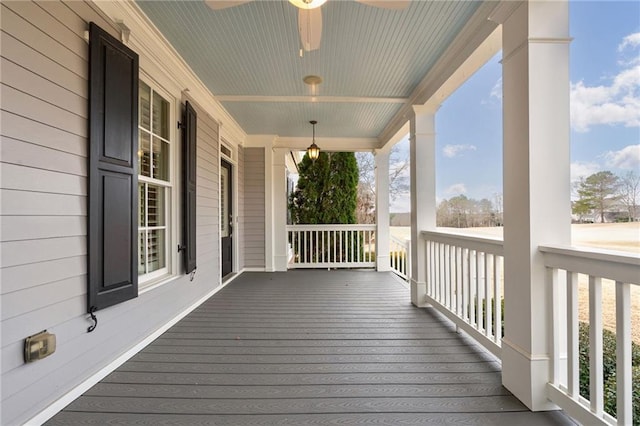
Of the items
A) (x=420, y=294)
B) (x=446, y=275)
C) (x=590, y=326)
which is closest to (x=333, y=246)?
(x=420, y=294)

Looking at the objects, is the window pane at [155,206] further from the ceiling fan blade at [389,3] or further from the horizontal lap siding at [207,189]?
Answer: the ceiling fan blade at [389,3]

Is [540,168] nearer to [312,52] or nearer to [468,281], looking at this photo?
[468,281]

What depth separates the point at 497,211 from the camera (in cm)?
250

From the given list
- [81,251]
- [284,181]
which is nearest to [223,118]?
[284,181]

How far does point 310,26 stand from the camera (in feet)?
6.04

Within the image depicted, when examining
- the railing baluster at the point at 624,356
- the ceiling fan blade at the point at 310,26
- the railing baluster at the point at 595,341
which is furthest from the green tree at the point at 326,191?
the railing baluster at the point at 624,356

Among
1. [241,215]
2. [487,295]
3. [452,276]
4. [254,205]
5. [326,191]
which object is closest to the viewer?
[487,295]

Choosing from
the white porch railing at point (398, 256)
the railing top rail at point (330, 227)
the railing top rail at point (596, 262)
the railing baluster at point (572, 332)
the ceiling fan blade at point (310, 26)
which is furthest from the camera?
the railing top rail at point (330, 227)

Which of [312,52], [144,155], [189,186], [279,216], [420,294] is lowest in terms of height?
[420,294]

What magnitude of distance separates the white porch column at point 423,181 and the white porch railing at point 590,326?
185cm

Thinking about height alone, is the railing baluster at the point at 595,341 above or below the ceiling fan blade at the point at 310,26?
below

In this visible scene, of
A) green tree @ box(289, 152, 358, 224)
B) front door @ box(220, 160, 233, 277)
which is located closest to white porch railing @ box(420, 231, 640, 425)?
front door @ box(220, 160, 233, 277)

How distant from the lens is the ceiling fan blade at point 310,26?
174 cm

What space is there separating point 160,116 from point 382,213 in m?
4.19
